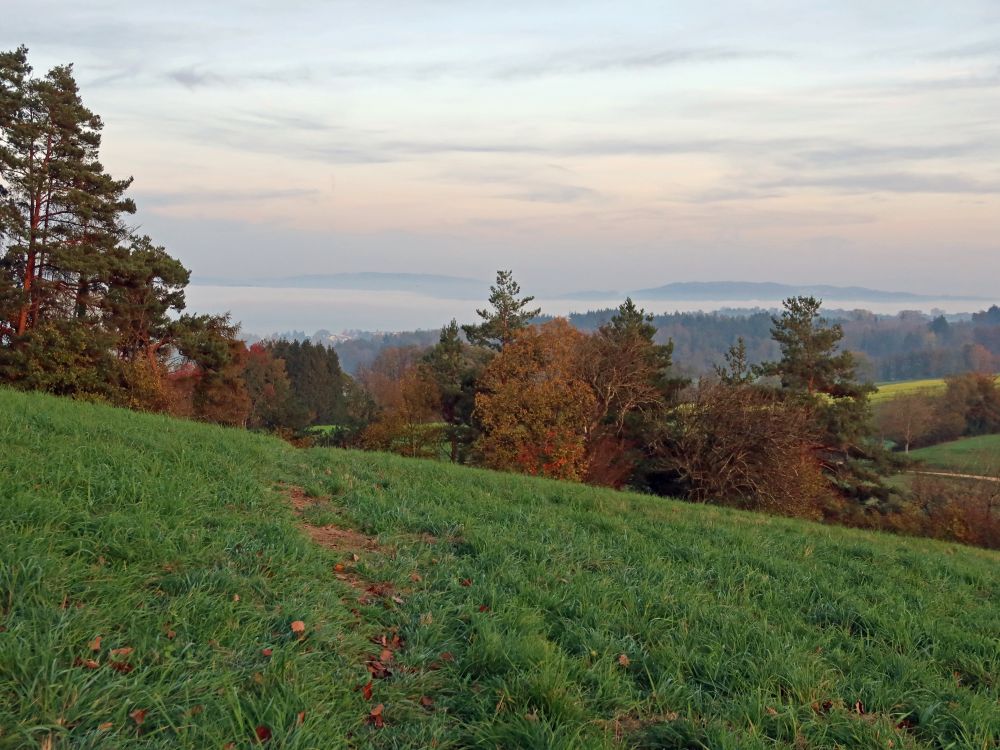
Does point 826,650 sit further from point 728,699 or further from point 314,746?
point 314,746

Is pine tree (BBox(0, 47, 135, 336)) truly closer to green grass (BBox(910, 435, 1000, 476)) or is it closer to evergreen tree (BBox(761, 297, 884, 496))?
evergreen tree (BBox(761, 297, 884, 496))

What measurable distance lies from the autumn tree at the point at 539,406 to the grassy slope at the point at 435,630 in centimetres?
2372

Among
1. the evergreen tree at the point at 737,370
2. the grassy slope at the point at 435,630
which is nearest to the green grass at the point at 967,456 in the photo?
the evergreen tree at the point at 737,370

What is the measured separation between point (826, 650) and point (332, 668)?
136 inches

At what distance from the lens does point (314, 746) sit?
2971 mm

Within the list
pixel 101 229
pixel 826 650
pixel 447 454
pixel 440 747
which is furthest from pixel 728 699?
pixel 447 454

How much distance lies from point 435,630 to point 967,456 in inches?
2698

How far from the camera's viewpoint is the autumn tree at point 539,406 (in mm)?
31688

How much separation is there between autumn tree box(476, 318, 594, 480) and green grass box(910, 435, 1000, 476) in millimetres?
29116

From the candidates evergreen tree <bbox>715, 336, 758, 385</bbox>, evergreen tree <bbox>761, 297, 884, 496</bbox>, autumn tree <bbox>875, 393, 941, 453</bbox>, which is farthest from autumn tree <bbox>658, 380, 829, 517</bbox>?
autumn tree <bbox>875, 393, 941, 453</bbox>

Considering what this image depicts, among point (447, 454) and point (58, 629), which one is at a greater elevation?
point (58, 629)

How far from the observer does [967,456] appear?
5906 centimetres

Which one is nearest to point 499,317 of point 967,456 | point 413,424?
point 413,424

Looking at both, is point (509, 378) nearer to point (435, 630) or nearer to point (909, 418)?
point (435, 630)
